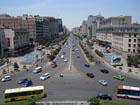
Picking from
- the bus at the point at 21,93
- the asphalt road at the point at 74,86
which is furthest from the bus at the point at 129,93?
the bus at the point at 21,93

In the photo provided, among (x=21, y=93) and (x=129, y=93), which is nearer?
(x=21, y=93)

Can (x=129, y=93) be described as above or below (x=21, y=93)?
below

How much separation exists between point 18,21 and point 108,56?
69727mm

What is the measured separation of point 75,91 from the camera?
27.5m

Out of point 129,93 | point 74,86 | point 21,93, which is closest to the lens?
point 21,93

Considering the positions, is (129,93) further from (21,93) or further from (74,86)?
(21,93)

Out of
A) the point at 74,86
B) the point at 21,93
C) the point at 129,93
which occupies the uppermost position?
the point at 21,93

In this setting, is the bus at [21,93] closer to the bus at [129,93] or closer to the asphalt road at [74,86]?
the asphalt road at [74,86]

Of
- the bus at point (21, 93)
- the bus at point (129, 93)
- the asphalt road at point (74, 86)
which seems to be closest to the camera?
the bus at point (21, 93)

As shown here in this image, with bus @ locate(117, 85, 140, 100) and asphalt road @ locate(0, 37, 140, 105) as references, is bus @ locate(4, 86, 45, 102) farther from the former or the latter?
bus @ locate(117, 85, 140, 100)

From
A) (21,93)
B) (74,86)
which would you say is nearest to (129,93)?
(74,86)

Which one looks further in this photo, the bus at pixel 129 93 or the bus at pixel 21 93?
the bus at pixel 129 93

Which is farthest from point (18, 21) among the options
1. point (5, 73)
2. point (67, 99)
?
point (67, 99)

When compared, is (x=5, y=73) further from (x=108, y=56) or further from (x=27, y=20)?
(x=27, y=20)
